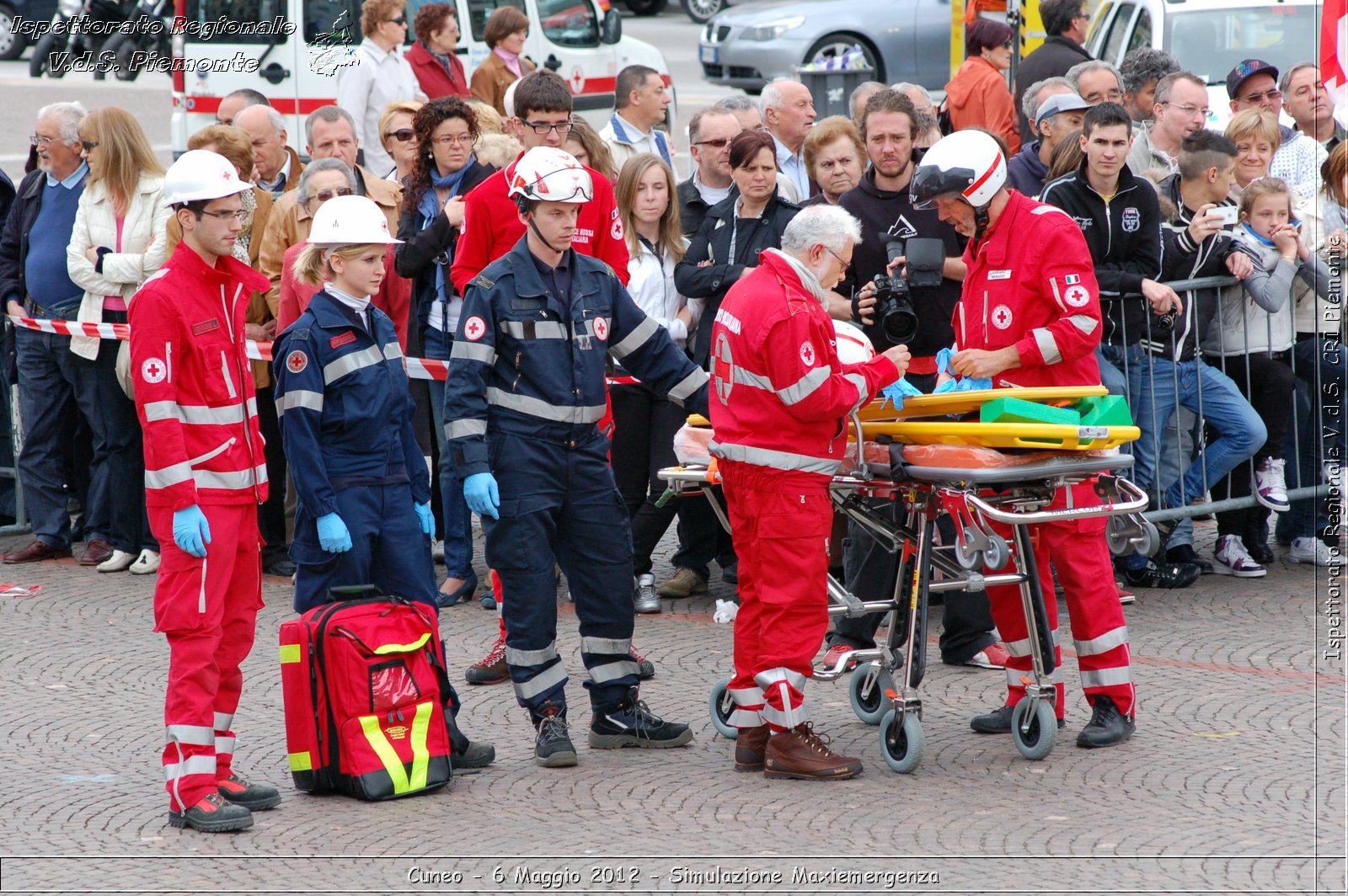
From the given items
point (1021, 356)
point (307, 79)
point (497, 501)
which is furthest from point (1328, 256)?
point (307, 79)

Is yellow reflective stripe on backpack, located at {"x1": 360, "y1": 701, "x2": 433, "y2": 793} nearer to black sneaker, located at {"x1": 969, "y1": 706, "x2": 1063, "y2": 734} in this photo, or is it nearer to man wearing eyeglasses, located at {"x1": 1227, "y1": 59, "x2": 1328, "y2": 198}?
black sneaker, located at {"x1": 969, "y1": 706, "x2": 1063, "y2": 734}

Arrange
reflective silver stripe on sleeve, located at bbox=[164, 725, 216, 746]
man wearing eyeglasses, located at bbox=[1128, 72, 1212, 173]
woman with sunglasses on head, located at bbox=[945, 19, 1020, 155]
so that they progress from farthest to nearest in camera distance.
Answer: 1. woman with sunglasses on head, located at bbox=[945, 19, 1020, 155]
2. man wearing eyeglasses, located at bbox=[1128, 72, 1212, 173]
3. reflective silver stripe on sleeve, located at bbox=[164, 725, 216, 746]

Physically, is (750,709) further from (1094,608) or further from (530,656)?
(1094,608)

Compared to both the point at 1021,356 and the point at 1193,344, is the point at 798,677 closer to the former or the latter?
the point at 1021,356

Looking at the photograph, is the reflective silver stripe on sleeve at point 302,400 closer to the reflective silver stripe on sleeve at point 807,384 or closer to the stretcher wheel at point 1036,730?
the reflective silver stripe on sleeve at point 807,384

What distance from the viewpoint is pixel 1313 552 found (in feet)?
28.0

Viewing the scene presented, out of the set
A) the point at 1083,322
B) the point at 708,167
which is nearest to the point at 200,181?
the point at 1083,322

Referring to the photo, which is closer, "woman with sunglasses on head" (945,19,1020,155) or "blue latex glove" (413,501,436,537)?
"blue latex glove" (413,501,436,537)

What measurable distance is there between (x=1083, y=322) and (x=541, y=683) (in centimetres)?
241

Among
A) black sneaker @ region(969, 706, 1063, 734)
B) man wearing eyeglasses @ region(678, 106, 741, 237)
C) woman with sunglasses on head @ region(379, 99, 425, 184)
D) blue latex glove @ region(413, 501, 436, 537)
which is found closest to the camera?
blue latex glove @ region(413, 501, 436, 537)

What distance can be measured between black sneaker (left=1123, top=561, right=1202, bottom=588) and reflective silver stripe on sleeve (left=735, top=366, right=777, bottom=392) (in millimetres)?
3391

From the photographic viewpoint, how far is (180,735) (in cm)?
540

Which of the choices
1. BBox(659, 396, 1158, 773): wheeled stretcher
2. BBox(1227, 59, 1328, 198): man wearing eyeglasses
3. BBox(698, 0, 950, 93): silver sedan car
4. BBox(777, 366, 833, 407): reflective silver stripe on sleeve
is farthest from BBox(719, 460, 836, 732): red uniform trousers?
BBox(698, 0, 950, 93): silver sedan car

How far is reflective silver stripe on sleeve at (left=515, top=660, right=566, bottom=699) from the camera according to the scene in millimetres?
6043
